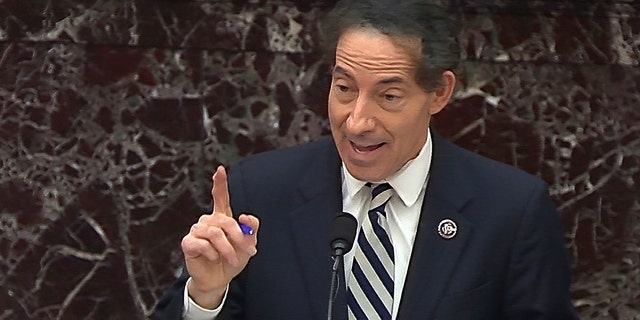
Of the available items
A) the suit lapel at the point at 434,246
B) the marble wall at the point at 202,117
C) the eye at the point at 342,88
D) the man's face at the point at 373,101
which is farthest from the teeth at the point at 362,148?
the marble wall at the point at 202,117

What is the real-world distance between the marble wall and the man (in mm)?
576

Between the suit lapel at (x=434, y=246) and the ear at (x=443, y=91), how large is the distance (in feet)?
0.53

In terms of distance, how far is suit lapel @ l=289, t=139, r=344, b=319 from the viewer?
2.37 m

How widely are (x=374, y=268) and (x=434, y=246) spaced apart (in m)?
0.14

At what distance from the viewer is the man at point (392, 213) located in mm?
2270

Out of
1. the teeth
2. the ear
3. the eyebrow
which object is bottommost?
the teeth

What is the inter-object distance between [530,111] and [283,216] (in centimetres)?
96

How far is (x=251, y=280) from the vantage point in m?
2.40

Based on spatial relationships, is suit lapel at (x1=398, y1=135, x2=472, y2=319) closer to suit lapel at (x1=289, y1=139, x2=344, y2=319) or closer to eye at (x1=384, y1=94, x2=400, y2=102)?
suit lapel at (x1=289, y1=139, x2=344, y2=319)

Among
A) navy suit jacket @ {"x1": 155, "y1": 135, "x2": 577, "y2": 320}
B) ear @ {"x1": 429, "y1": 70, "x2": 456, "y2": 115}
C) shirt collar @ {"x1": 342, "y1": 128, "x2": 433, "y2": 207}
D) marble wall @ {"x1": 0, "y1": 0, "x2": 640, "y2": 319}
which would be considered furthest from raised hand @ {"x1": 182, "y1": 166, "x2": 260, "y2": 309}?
marble wall @ {"x1": 0, "y1": 0, "x2": 640, "y2": 319}

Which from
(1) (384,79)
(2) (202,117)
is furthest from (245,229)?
(2) (202,117)

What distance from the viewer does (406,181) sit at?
2424 millimetres

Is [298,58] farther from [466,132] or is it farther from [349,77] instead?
[349,77]

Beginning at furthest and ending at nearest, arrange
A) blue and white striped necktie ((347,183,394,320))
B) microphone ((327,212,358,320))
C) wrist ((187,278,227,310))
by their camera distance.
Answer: blue and white striped necktie ((347,183,394,320)), wrist ((187,278,227,310)), microphone ((327,212,358,320))
